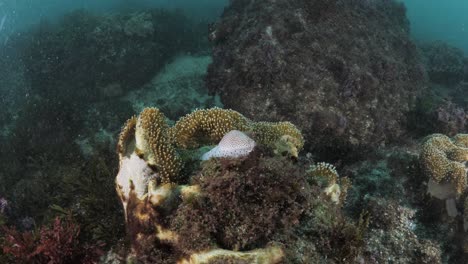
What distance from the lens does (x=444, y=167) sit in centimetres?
583

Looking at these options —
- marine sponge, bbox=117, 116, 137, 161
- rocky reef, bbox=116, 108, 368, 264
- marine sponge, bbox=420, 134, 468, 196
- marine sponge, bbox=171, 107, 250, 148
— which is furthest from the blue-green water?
marine sponge, bbox=117, 116, 137, 161

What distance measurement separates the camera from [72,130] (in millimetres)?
10633

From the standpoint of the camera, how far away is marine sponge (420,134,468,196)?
5781mm

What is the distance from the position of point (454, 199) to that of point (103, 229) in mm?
5377

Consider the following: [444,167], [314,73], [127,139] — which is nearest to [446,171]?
[444,167]

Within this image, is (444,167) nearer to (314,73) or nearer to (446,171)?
(446,171)

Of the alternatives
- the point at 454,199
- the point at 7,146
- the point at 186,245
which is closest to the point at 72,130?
the point at 7,146

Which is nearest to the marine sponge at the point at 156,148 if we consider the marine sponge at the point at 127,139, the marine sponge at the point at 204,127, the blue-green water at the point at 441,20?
the marine sponge at the point at 127,139

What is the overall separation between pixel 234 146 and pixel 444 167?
414 centimetres

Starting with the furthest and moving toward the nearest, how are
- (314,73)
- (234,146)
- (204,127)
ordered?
(314,73)
(204,127)
(234,146)

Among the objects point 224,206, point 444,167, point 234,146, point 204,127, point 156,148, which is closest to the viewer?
point 224,206

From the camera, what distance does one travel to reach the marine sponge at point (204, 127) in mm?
4469

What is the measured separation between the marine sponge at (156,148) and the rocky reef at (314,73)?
4.05 metres

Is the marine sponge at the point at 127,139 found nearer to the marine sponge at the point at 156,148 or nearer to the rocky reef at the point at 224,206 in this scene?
the rocky reef at the point at 224,206
